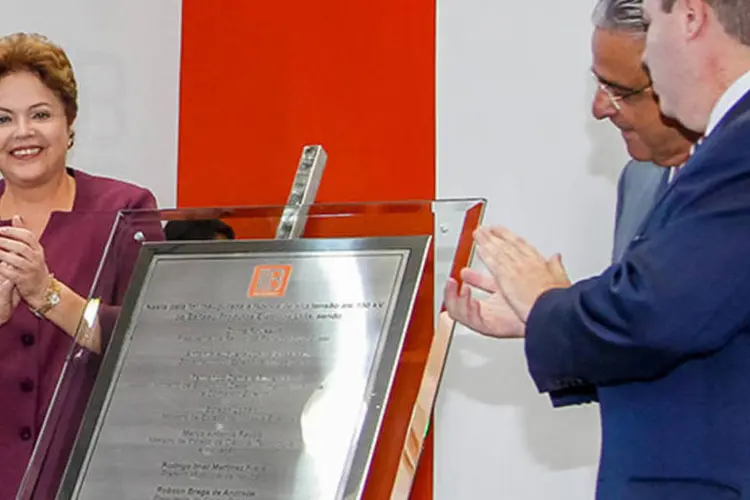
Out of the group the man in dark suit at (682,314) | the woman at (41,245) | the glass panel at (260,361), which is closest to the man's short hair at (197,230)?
the glass panel at (260,361)

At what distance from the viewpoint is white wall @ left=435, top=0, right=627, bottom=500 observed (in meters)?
2.58

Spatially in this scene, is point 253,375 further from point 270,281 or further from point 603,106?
point 603,106

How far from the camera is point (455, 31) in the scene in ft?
9.25

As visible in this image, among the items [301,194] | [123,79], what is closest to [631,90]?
[301,194]

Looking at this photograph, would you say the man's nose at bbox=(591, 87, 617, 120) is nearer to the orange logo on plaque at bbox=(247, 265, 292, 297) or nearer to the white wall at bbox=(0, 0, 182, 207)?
the orange logo on plaque at bbox=(247, 265, 292, 297)

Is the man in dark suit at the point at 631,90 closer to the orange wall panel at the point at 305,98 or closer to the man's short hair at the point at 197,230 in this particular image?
the man's short hair at the point at 197,230

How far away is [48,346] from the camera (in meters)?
1.76

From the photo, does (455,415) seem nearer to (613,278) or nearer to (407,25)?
(407,25)

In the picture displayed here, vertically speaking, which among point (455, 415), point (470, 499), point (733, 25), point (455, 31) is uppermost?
point (455, 31)

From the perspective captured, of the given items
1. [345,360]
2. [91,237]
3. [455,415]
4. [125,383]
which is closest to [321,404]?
[345,360]

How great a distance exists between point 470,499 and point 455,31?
122 centimetres

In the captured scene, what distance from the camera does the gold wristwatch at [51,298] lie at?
1646mm

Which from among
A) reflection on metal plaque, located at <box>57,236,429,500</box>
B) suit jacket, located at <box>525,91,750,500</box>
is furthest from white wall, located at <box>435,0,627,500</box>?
suit jacket, located at <box>525,91,750,500</box>

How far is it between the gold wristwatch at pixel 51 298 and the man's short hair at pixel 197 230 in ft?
0.63
